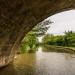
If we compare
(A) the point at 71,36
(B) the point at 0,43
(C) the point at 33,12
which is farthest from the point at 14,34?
(A) the point at 71,36

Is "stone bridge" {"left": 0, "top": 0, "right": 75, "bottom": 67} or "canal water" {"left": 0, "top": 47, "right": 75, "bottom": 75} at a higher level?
"stone bridge" {"left": 0, "top": 0, "right": 75, "bottom": 67}

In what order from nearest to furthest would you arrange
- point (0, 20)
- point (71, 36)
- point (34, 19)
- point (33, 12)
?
1. point (0, 20)
2. point (33, 12)
3. point (34, 19)
4. point (71, 36)

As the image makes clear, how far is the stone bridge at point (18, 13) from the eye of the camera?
474 inches

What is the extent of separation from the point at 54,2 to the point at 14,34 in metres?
4.57

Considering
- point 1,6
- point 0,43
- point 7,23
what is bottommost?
point 0,43

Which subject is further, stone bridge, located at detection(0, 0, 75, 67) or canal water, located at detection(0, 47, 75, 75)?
canal water, located at detection(0, 47, 75, 75)

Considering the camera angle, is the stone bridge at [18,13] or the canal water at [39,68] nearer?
the stone bridge at [18,13]

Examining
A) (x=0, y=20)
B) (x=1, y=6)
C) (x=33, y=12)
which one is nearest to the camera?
(x=1, y=6)

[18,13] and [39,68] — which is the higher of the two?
[18,13]

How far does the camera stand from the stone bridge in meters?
12.0

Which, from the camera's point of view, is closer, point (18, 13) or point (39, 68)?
point (18, 13)

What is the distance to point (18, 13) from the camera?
42.6ft

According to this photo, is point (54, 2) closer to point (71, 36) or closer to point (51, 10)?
point (51, 10)

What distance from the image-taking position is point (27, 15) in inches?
538
